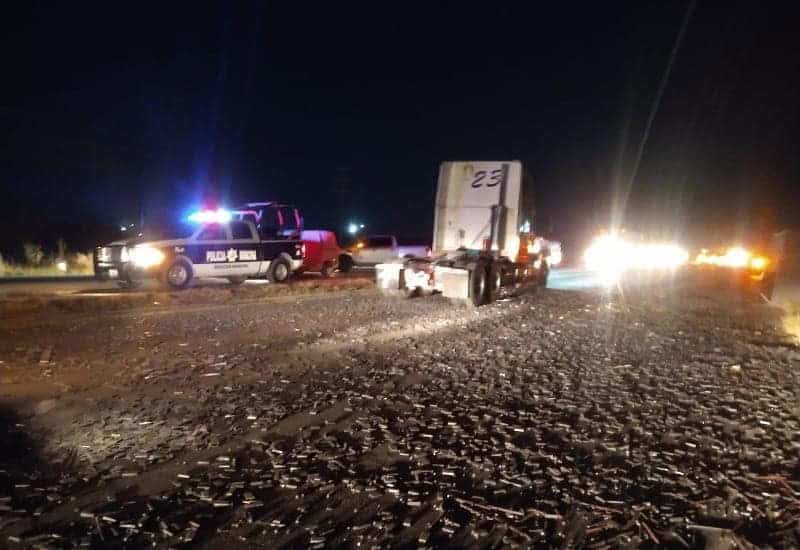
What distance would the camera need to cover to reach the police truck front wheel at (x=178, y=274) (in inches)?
730

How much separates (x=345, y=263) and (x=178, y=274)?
10.0m

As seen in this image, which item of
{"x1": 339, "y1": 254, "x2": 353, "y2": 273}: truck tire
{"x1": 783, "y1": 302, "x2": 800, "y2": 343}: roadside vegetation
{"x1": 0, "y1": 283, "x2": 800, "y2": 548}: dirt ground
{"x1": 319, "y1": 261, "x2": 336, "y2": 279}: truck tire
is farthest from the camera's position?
{"x1": 339, "y1": 254, "x2": 353, "y2": 273}: truck tire

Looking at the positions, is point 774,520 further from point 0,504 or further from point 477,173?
point 477,173

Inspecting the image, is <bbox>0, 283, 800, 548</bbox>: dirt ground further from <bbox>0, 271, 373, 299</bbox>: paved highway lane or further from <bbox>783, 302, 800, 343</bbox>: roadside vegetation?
<bbox>0, 271, 373, 299</bbox>: paved highway lane

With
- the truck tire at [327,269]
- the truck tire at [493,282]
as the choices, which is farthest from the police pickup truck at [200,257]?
the truck tire at [493,282]

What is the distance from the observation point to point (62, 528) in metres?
4.31

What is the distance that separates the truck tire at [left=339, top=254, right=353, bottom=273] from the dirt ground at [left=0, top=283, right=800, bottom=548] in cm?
1568

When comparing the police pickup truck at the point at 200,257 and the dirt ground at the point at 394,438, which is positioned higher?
the police pickup truck at the point at 200,257

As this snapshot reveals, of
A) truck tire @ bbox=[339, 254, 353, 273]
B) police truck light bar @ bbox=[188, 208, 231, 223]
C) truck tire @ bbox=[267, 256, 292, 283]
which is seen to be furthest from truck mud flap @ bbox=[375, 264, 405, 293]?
truck tire @ bbox=[339, 254, 353, 273]

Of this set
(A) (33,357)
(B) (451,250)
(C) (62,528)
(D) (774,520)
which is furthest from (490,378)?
(B) (451,250)

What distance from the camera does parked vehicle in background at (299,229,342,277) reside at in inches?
916

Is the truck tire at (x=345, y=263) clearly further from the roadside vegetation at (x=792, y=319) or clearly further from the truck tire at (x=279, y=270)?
the roadside vegetation at (x=792, y=319)

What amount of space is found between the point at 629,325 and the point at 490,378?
5856 mm

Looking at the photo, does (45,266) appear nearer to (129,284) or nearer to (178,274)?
(129,284)
